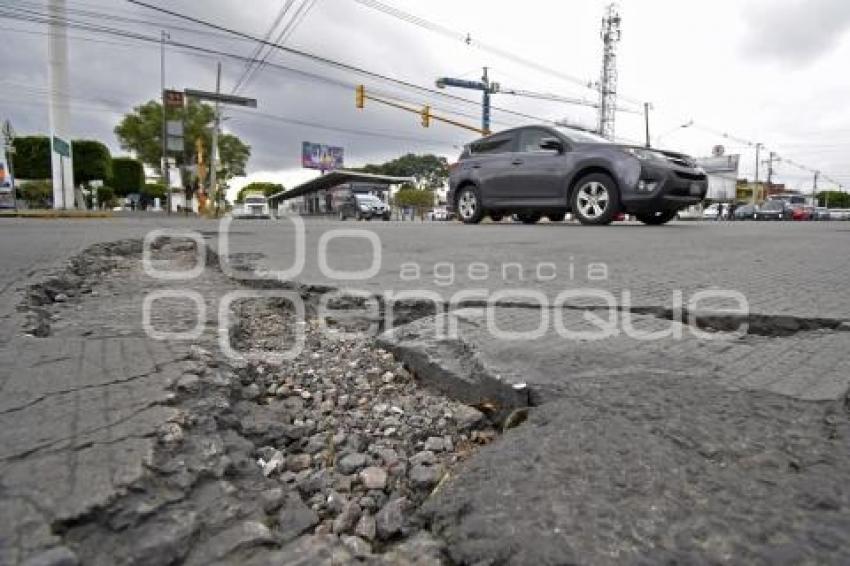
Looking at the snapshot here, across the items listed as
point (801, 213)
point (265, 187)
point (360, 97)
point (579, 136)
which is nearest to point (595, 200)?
point (579, 136)

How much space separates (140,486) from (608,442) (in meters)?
0.92

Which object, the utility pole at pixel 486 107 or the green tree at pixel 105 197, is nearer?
the utility pole at pixel 486 107

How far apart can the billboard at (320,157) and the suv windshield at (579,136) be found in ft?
195

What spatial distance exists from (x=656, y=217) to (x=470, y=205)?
2.86 meters

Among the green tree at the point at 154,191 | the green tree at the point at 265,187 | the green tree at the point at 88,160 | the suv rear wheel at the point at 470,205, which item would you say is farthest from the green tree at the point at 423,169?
the suv rear wheel at the point at 470,205

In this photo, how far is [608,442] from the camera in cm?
119

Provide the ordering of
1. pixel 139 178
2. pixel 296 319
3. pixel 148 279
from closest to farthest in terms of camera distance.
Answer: pixel 296 319 < pixel 148 279 < pixel 139 178

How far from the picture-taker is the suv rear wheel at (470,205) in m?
9.22

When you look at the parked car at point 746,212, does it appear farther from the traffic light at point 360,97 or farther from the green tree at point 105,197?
the green tree at point 105,197

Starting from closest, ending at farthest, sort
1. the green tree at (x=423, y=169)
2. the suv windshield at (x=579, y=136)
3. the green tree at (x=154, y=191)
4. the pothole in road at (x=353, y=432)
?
the pothole in road at (x=353, y=432), the suv windshield at (x=579, y=136), the green tree at (x=154, y=191), the green tree at (x=423, y=169)

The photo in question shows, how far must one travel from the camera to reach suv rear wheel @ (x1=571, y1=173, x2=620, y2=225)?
24.1ft

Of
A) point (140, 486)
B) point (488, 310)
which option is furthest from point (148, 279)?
point (140, 486)

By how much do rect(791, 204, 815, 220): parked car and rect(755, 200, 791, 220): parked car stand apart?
254 mm

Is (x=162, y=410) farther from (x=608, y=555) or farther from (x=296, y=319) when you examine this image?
(x=296, y=319)
